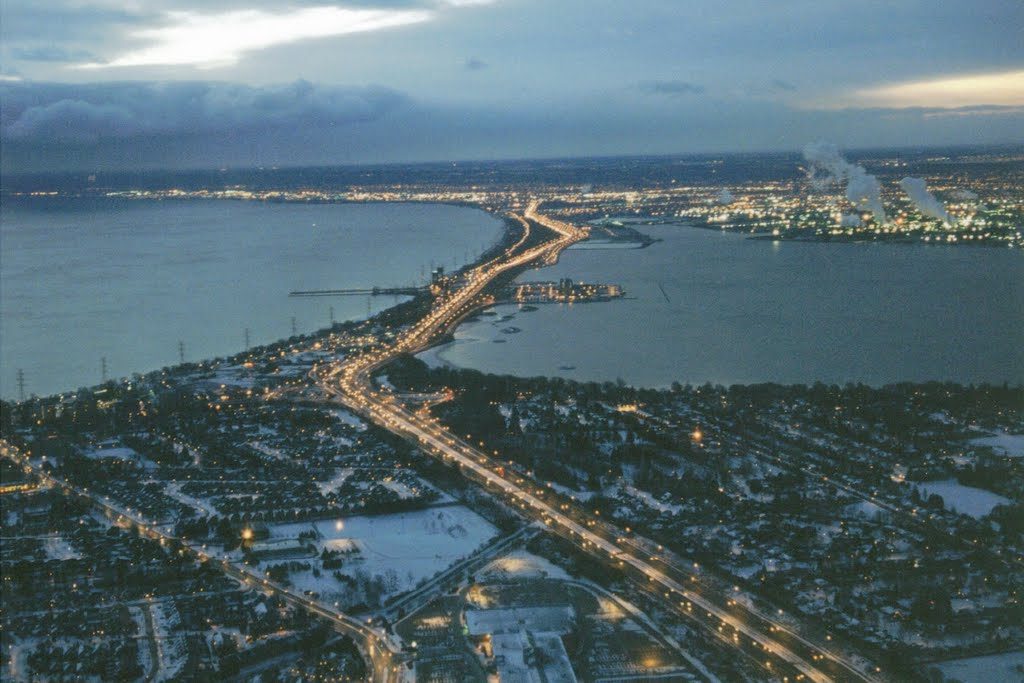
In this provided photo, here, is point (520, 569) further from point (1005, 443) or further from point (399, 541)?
point (1005, 443)

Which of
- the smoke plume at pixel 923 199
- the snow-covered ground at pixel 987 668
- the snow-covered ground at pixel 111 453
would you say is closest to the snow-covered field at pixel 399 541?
the snow-covered ground at pixel 111 453

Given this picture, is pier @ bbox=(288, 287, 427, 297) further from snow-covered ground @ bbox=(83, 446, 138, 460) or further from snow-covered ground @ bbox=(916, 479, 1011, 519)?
snow-covered ground @ bbox=(916, 479, 1011, 519)

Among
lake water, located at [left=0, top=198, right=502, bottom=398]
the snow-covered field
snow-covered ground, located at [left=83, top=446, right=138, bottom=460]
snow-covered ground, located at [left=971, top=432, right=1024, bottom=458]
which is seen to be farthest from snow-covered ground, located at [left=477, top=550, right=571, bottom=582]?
lake water, located at [left=0, top=198, right=502, bottom=398]

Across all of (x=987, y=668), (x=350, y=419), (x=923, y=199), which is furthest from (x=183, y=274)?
(x=987, y=668)

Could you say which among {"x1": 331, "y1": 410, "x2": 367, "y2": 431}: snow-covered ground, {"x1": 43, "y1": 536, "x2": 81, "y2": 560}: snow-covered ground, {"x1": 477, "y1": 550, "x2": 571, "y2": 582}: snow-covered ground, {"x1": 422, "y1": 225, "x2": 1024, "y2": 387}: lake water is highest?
{"x1": 422, "y1": 225, "x2": 1024, "y2": 387}: lake water

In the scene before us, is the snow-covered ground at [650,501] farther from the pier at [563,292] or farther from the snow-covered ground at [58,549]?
the pier at [563,292]

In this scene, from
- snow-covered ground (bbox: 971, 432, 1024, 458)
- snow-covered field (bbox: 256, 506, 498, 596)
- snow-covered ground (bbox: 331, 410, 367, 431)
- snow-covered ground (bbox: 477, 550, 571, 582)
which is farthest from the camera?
snow-covered ground (bbox: 331, 410, 367, 431)
